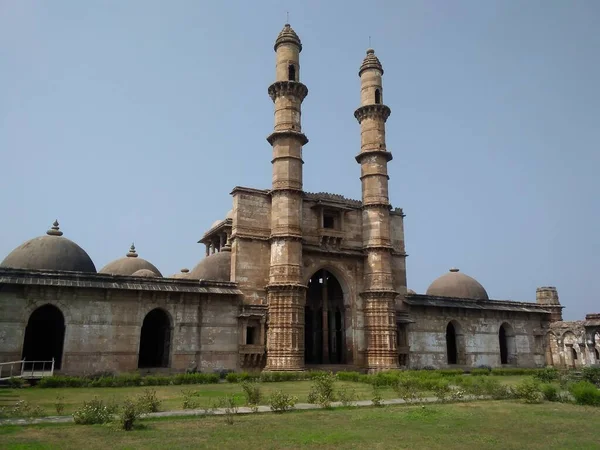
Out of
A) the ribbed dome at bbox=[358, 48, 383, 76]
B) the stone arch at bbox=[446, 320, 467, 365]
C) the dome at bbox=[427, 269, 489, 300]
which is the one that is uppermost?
the ribbed dome at bbox=[358, 48, 383, 76]

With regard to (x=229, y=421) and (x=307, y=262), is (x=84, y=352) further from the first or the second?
(x=229, y=421)

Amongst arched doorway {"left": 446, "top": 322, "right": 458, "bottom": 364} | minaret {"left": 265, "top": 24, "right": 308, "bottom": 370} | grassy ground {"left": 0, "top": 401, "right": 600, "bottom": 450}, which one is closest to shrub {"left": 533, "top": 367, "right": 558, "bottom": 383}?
grassy ground {"left": 0, "top": 401, "right": 600, "bottom": 450}

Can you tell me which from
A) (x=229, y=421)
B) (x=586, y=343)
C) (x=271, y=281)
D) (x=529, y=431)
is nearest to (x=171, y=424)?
(x=229, y=421)

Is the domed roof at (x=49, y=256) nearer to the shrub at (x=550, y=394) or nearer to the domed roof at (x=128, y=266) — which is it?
the domed roof at (x=128, y=266)

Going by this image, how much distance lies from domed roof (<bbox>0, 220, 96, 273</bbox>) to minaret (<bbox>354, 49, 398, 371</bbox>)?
16.1 m

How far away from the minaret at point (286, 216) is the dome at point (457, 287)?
49.8 feet

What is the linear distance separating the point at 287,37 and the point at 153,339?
1992cm

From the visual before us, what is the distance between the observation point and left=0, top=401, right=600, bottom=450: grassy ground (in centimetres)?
872

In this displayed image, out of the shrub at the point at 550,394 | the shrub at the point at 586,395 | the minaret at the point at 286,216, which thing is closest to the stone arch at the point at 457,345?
the minaret at the point at 286,216

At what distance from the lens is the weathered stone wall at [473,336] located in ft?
108

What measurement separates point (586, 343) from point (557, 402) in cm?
2286

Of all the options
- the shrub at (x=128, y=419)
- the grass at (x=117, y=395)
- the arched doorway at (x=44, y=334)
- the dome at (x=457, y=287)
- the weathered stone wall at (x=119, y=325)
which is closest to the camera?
the shrub at (x=128, y=419)

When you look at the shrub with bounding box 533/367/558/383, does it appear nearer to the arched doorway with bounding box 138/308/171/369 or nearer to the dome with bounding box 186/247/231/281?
the dome with bounding box 186/247/231/281

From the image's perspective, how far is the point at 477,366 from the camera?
34.7 metres
